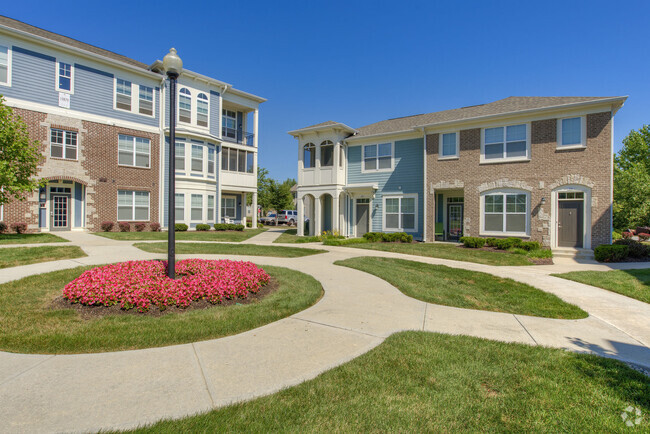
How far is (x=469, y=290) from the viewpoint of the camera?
23.2ft

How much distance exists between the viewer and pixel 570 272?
9547 millimetres

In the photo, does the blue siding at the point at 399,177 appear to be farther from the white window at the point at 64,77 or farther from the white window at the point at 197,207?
the white window at the point at 64,77

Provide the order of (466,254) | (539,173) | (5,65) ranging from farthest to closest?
(5,65), (539,173), (466,254)

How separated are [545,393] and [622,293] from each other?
613 centimetres

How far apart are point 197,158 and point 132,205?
5.23 metres

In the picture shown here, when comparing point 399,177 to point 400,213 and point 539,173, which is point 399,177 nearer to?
point 400,213

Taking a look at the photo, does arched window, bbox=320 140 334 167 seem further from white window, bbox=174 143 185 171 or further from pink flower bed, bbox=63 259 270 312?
pink flower bed, bbox=63 259 270 312

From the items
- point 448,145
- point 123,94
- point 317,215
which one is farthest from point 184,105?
point 448,145

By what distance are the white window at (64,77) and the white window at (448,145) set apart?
21.0 m

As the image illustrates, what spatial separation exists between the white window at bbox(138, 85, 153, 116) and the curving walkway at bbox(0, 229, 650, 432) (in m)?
21.1

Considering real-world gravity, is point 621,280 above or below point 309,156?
below

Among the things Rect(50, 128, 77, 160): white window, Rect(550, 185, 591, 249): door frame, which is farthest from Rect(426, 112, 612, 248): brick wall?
Rect(50, 128, 77, 160): white window

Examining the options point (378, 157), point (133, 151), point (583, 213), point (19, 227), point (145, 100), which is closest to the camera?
point (583, 213)

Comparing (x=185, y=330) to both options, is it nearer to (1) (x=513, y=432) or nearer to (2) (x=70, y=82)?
(1) (x=513, y=432)
